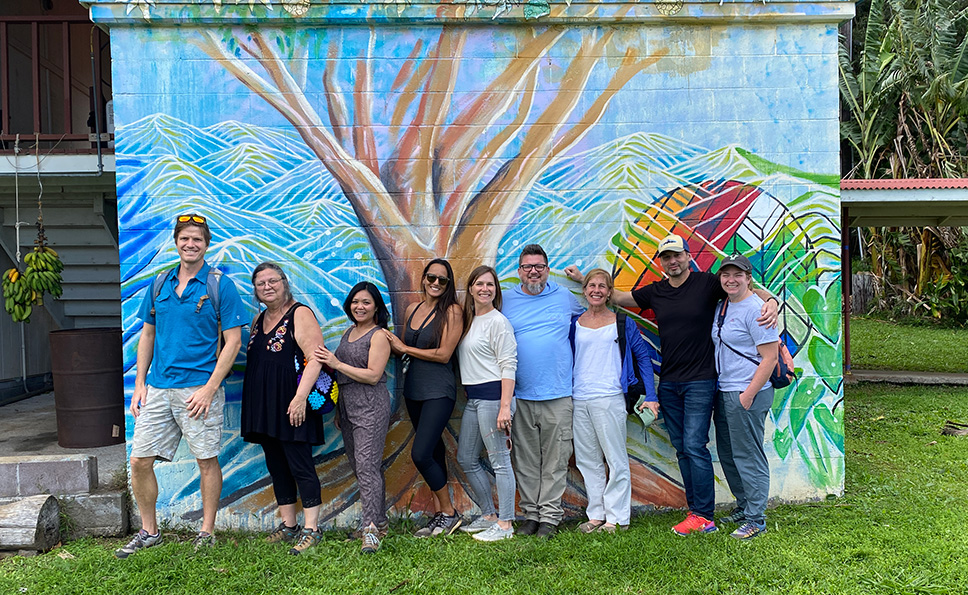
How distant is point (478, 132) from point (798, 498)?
3.58 metres

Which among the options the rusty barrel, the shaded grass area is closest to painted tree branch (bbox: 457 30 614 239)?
the rusty barrel

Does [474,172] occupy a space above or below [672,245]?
→ above

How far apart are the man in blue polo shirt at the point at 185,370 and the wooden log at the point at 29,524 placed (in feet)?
1.98

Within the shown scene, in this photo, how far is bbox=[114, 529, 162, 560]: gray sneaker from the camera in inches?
169

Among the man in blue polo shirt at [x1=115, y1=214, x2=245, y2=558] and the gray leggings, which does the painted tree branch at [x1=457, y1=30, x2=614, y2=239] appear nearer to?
the gray leggings

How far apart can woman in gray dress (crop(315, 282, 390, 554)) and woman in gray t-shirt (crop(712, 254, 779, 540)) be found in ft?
7.24

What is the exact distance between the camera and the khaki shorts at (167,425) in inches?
Answer: 170

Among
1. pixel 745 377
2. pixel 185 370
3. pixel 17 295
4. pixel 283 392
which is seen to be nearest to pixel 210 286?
pixel 185 370

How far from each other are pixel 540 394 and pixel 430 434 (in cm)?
78

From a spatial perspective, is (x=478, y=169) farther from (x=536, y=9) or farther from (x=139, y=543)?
(x=139, y=543)

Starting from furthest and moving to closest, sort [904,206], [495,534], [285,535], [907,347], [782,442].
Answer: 1. [907,347]
2. [904,206]
3. [782,442]
4. [285,535]
5. [495,534]

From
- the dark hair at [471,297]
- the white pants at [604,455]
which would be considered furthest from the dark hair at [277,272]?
the white pants at [604,455]

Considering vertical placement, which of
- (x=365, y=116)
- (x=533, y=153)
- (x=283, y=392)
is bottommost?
(x=283, y=392)

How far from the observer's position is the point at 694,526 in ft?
14.8
